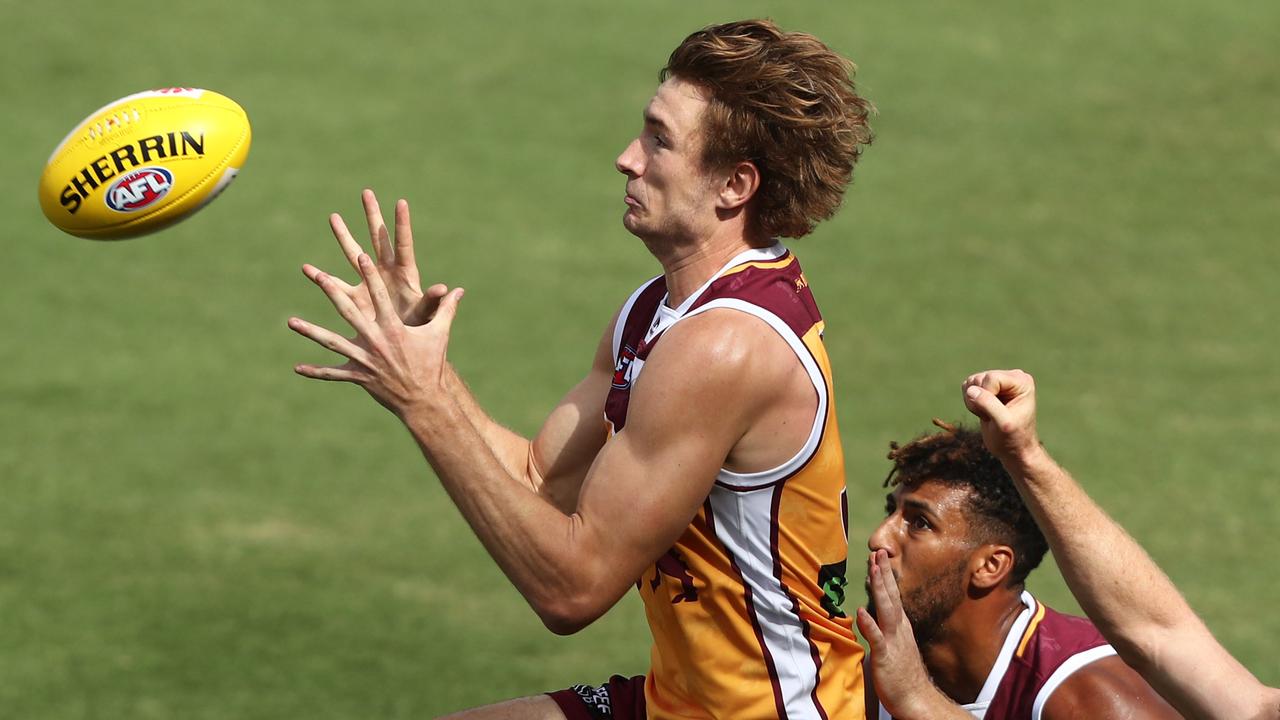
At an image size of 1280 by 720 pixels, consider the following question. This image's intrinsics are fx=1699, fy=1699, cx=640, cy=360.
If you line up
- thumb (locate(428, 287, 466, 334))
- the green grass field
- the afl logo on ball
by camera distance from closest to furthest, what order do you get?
thumb (locate(428, 287, 466, 334))
the afl logo on ball
the green grass field

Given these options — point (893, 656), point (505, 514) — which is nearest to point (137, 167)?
point (505, 514)

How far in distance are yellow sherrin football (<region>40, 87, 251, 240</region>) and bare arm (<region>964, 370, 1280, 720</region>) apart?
2.94m

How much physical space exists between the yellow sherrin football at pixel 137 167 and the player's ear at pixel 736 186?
7.21 ft

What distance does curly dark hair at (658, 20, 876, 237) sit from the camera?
4801 mm

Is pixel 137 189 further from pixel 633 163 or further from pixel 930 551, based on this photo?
pixel 930 551

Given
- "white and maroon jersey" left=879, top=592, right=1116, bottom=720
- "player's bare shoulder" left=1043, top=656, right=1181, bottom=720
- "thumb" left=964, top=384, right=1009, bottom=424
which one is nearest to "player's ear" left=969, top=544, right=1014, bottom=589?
"white and maroon jersey" left=879, top=592, right=1116, bottom=720

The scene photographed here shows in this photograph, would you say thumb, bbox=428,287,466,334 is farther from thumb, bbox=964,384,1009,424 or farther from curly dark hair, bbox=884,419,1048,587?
curly dark hair, bbox=884,419,1048,587

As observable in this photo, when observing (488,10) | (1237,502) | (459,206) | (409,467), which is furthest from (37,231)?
(1237,502)

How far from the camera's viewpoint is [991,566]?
20.0 ft

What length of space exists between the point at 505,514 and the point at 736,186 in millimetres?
1192

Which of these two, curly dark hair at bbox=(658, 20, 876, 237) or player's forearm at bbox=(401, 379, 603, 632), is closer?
player's forearm at bbox=(401, 379, 603, 632)

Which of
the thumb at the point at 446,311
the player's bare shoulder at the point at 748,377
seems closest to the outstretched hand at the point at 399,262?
the thumb at the point at 446,311

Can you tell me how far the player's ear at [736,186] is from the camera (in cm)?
488

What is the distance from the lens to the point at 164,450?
11766 millimetres
